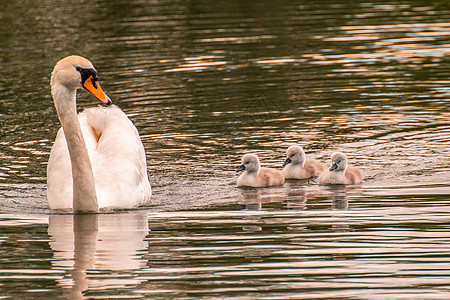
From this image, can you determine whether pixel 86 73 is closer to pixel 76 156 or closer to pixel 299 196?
pixel 76 156

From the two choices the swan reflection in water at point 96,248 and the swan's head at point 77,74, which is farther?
the swan's head at point 77,74

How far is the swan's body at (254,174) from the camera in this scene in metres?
11.9

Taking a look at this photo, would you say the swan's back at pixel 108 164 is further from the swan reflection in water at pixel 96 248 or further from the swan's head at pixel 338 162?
the swan's head at pixel 338 162

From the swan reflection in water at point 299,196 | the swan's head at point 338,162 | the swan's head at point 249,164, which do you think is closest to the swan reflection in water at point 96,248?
the swan reflection in water at point 299,196

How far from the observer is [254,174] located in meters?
12.0

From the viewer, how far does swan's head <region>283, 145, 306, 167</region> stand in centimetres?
1222

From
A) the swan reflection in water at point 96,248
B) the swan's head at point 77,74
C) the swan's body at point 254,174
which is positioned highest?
the swan's head at point 77,74

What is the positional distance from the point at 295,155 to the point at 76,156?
3082 millimetres

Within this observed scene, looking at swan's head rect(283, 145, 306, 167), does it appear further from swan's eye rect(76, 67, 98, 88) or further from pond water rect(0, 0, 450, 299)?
swan's eye rect(76, 67, 98, 88)

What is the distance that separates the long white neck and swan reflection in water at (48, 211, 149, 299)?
0.53 ft

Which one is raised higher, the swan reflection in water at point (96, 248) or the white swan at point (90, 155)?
the white swan at point (90, 155)

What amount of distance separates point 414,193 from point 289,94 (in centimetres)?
632

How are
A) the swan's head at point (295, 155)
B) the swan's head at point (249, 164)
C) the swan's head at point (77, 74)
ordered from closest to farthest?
1. the swan's head at point (77, 74)
2. the swan's head at point (249, 164)
3. the swan's head at point (295, 155)

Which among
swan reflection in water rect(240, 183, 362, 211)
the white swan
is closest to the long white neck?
the white swan
